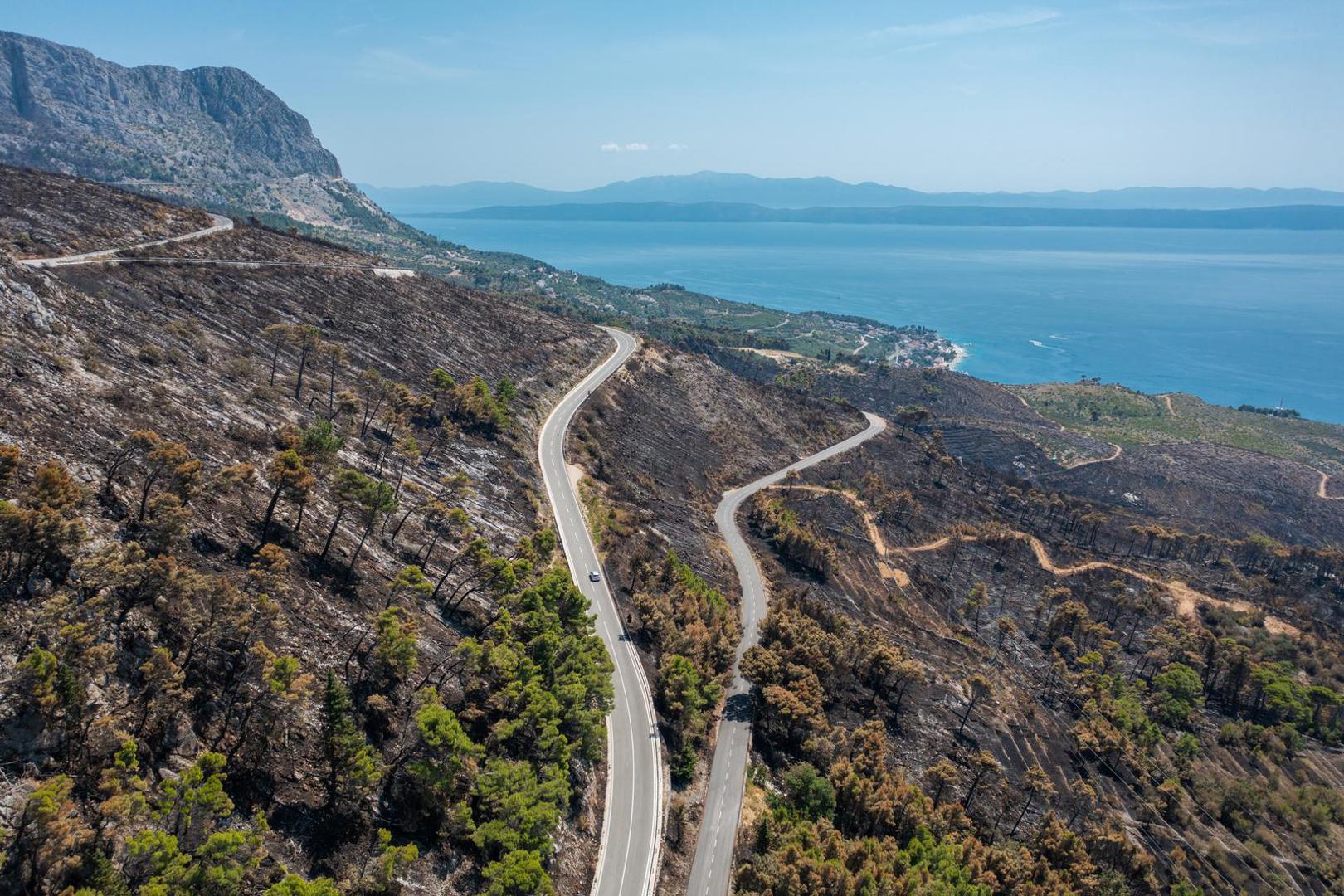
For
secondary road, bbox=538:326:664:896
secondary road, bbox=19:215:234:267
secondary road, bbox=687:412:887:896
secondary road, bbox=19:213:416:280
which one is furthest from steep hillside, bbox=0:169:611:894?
secondary road, bbox=687:412:887:896

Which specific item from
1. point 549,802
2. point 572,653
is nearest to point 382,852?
point 549,802

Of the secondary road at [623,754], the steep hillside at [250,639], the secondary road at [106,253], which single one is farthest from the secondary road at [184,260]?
the secondary road at [623,754]

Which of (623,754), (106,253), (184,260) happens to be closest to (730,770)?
(623,754)

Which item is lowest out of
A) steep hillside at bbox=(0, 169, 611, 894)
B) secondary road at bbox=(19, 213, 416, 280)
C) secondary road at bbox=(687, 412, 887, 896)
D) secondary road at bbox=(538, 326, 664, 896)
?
secondary road at bbox=(687, 412, 887, 896)

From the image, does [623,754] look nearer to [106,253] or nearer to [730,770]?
[730,770]

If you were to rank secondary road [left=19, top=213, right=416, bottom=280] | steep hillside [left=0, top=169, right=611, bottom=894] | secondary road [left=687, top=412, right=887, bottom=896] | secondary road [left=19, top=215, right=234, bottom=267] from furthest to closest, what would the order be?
secondary road [left=19, top=213, right=416, bottom=280]
secondary road [left=19, top=215, right=234, bottom=267]
secondary road [left=687, top=412, right=887, bottom=896]
steep hillside [left=0, top=169, right=611, bottom=894]

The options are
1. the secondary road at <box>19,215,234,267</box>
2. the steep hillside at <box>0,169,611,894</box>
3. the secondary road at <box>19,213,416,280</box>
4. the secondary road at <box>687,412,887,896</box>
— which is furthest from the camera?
the secondary road at <box>19,213,416,280</box>

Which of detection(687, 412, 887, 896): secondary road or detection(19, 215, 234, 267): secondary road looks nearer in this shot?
detection(687, 412, 887, 896): secondary road

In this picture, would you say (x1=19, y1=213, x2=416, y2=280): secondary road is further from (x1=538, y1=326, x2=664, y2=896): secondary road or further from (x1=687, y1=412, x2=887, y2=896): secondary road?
(x1=687, y1=412, x2=887, y2=896): secondary road
